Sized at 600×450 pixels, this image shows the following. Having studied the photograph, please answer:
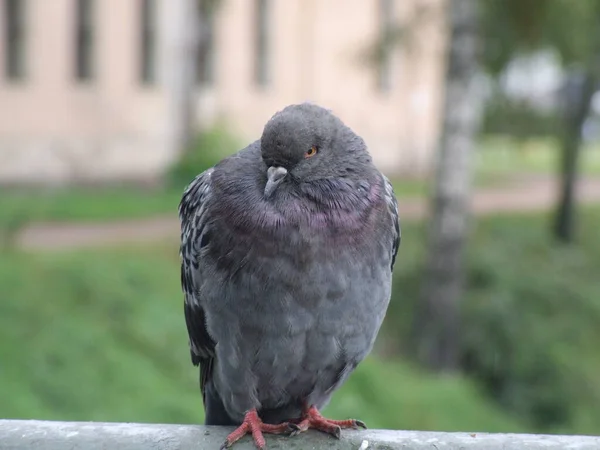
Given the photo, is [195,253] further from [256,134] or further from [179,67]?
[256,134]

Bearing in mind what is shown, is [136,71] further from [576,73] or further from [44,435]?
[44,435]

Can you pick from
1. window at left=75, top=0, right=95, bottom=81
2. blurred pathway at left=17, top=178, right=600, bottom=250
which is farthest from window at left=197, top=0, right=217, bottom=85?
blurred pathway at left=17, top=178, right=600, bottom=250

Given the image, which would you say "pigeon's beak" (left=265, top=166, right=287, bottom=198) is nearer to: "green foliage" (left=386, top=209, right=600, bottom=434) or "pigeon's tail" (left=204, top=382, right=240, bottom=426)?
"pigeon's tail" (left=204, top=382, right=240, bottom=426)

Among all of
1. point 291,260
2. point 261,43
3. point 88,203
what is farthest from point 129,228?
point 291,260

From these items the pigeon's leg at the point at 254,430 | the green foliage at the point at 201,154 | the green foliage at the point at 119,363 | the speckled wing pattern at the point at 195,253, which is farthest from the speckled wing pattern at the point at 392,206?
the green foliage at the point at 201,154

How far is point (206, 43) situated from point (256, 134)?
4030mm

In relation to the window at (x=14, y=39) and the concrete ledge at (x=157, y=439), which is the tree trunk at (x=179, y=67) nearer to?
the window at (x=14, y=39)

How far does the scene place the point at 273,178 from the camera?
3301mm

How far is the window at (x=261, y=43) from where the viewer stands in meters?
22.9

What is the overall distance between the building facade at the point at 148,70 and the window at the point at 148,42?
0.08ft

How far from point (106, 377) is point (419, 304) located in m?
4.42

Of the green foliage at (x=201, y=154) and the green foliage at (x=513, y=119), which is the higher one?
the green foliage at (x=513, y=119)

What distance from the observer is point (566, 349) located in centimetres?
1120

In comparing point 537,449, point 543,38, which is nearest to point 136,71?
point 543,38
